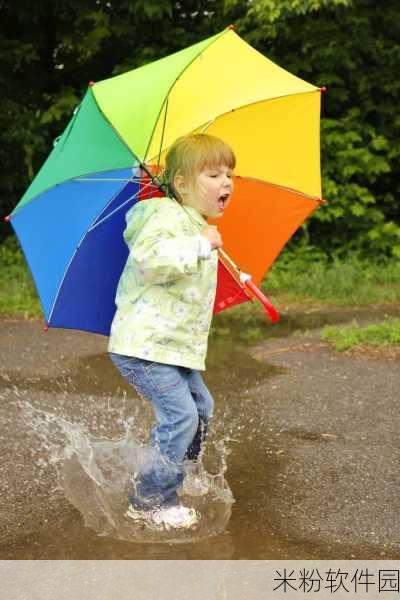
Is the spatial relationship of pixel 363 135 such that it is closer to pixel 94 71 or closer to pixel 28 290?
pixel 94 71

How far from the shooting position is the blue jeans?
135 inches

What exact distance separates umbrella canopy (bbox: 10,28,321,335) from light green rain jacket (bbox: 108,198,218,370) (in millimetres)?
196

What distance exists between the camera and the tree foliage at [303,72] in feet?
36.7

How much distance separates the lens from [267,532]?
3623 millimetres

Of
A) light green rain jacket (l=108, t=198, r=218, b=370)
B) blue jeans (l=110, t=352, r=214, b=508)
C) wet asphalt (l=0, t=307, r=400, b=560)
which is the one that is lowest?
wet asphalt (l=0, t=307, r=400, b=560)

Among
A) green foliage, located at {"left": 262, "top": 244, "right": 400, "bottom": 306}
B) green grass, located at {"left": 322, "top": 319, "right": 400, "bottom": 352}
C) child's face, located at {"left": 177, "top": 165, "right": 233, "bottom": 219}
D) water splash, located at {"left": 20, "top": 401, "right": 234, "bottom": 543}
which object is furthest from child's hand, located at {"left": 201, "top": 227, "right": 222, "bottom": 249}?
green foliage, located at {"left": 262, "top": 244, "right": 400, "bottom": 306}

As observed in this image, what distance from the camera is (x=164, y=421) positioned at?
3.48 metres

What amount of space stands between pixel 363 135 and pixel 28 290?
4.97m

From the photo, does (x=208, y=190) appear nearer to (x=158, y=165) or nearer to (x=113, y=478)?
(x=158, y=165)

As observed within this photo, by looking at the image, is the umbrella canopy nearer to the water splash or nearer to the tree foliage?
the water splash

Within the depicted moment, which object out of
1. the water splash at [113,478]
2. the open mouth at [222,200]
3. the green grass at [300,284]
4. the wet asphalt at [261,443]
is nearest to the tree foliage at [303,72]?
the green grass at [300,284]

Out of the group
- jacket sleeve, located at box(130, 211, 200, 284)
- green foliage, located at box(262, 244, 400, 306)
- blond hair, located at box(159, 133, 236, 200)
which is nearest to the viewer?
jacket sleeve, located at box(130, 211, 200, 284)

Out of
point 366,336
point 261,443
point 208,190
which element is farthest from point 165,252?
point 366,336

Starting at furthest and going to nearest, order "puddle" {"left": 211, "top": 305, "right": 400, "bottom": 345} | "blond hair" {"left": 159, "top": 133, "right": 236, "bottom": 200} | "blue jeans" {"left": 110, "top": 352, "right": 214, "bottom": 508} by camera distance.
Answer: "puddle" {"left": 211, "top": 305, "right": 400, "bottom": 345} → "blue jeans" {"left": 110, "top": 352, "right": 214, "bottom": 508} → "blond hair" {"left": 159, "top": 133, "right": 236, "bottom": 200}
